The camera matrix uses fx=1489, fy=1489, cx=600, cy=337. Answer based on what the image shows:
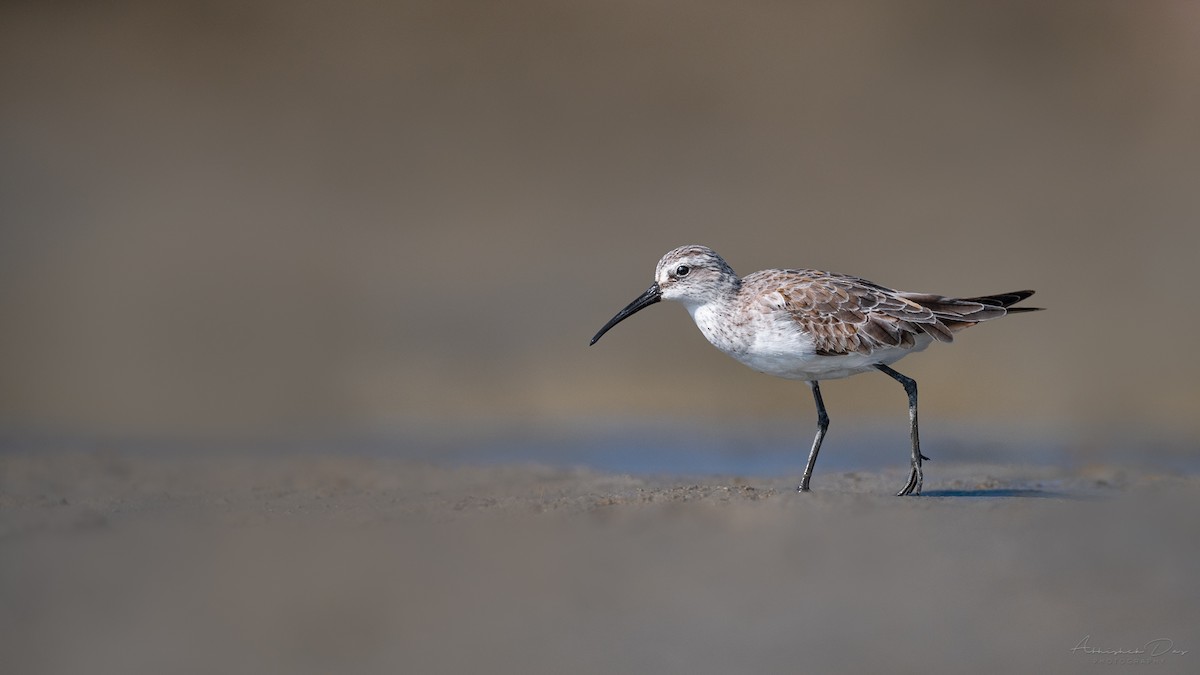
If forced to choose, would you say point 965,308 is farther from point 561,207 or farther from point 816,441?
point 561,207

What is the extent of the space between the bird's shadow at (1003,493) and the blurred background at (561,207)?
220 cm

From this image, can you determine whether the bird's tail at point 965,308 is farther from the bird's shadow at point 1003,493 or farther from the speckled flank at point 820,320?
the bird's shadow at point 1003,493

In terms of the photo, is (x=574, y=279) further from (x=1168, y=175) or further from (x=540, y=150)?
(x=1168, y=175)

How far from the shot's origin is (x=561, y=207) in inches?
621

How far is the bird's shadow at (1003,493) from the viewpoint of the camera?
27.1 feet

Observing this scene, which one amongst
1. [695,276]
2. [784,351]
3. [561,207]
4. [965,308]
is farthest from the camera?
[561,207]

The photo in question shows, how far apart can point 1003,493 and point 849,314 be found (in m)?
1.39

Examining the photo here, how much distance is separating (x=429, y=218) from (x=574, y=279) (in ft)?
7.20

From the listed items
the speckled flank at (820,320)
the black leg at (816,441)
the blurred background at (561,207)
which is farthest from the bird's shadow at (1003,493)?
the blurred background at (561,207)

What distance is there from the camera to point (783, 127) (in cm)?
1678

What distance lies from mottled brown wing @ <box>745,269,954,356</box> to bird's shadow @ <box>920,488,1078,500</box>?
2.85 feet

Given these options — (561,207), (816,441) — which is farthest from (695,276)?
(561,207)

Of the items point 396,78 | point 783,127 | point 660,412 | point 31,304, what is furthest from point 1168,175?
point 31,304

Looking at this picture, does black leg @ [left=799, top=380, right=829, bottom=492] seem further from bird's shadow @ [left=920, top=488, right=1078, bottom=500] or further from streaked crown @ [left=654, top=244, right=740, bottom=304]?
streaked crown @ [left=654, top=244, right=740, bottom=304]
